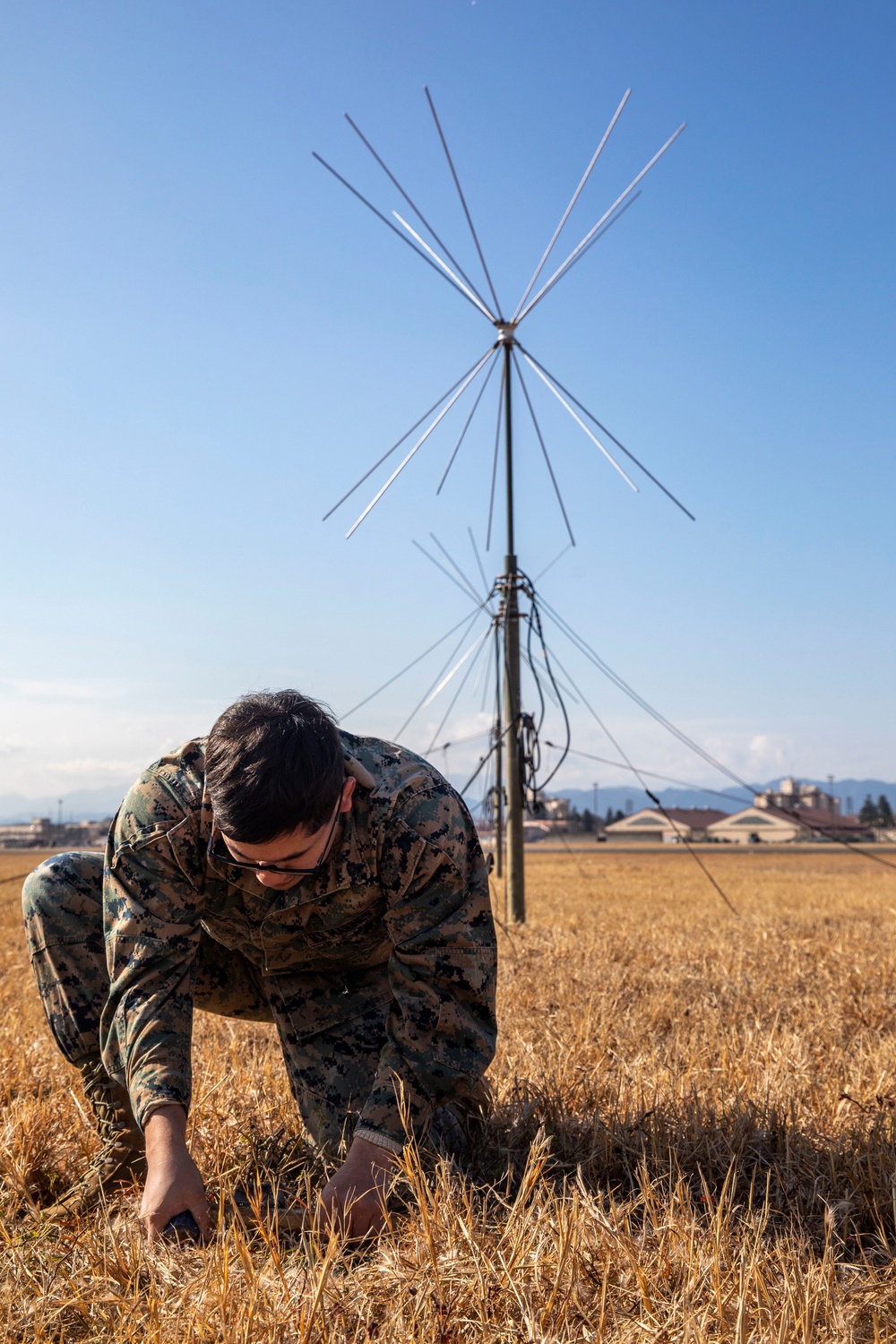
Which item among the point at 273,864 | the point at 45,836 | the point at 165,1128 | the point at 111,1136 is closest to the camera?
the point at 165,1128

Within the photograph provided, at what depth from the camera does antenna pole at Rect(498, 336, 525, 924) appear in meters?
9.12

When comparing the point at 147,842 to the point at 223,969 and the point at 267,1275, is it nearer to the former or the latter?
the point at 223,969

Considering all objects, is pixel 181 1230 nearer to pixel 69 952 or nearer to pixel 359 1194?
pixel 359 1194

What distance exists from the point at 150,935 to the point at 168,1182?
69 cm

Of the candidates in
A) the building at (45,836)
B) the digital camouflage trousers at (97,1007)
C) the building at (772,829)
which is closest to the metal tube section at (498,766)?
the digital camouflage trousers at (97,1007)

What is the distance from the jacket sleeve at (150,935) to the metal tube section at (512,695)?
5998 mm

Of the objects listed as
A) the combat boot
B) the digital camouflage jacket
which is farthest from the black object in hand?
the combat boot

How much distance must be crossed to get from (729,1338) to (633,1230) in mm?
606

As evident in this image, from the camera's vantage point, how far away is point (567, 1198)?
279cm

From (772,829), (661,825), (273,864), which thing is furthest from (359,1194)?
(661,825)

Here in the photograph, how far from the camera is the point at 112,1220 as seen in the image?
288 centimetres

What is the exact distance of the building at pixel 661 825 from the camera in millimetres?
99000

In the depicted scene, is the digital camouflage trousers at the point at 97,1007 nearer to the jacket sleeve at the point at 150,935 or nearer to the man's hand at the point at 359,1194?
the jacket sleeve at the point at 150,935

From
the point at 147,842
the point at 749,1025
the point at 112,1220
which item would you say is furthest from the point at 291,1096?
the point at 749,1025
